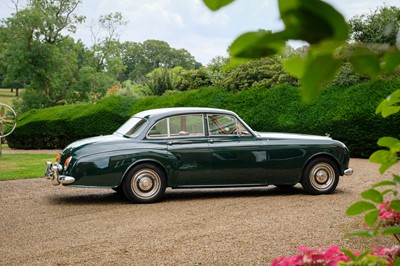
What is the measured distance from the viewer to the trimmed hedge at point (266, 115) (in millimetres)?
15109

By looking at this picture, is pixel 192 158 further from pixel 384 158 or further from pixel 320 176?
pixel 384 158

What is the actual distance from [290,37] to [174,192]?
914cm

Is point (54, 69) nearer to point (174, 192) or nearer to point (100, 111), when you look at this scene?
point (100, 111)

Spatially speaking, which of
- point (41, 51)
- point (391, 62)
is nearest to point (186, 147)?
point (391, 62)

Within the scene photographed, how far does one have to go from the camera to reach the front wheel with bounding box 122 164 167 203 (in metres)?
8.14

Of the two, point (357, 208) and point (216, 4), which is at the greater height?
point (216, 4)

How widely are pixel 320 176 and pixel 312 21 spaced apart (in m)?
8.56

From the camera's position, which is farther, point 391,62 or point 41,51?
point 41,51

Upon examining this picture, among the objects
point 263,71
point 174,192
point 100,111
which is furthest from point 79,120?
point 174,192

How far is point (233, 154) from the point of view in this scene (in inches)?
337

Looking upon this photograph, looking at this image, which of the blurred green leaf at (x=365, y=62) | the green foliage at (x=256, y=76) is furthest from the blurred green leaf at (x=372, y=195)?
the green foliage at (x=256, y=76)

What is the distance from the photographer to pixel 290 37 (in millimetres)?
611

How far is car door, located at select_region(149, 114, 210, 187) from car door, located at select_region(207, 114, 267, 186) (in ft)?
0.41

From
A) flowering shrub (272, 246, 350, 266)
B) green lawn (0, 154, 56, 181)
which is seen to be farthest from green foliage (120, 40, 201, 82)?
flowering shrub (272, 246, 350, 266)
